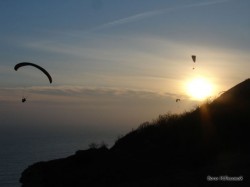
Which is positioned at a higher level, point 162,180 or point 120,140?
point 120,140

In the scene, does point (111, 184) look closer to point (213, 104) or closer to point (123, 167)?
point (123, 167)

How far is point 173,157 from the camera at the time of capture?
2331 cm

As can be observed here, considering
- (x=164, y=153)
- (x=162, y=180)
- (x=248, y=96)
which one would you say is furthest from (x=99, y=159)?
(x=248, y=96)

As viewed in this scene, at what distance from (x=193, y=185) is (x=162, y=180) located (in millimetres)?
1852

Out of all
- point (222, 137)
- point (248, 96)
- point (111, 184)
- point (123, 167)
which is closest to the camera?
point (111, 184)

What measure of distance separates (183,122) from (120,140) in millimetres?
4738

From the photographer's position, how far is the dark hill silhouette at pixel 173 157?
61.9 ft

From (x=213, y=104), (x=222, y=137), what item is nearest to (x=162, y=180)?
(x=222, y=137)

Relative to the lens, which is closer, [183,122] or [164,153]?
[164,153]

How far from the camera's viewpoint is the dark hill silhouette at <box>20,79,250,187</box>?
18.9 meters

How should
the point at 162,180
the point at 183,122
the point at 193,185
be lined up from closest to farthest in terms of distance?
the point at 193,185, the point at 162,180, the point at 183,122

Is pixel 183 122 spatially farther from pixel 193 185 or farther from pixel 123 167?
pixel 193 185

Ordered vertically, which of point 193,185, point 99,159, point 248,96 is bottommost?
point 193,185

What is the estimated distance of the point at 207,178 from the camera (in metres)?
17.5
